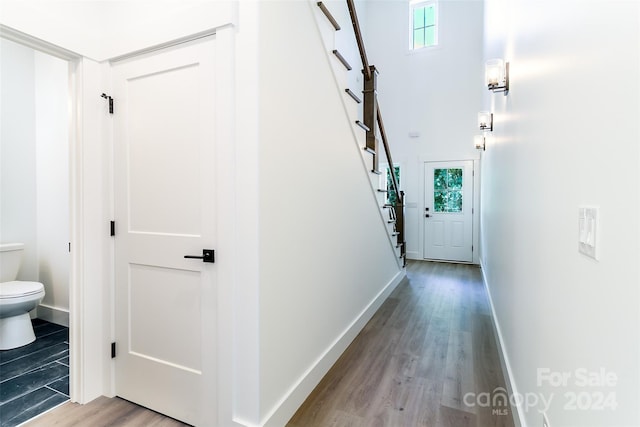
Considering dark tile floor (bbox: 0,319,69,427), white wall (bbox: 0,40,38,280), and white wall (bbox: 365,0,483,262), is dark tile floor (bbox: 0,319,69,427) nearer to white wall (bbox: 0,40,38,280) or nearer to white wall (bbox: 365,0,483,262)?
white wall (bbox: 0,40,38,280)

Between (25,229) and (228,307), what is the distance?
2.82 m

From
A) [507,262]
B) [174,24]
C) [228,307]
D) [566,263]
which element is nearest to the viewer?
[566,263]

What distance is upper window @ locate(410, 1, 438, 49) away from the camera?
19.7ft

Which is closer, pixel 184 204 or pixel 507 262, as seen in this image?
pixel 184 204

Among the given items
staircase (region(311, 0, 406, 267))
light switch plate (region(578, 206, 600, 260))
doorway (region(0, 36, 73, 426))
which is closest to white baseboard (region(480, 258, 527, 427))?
light switch plate (region(578, 206, 600, 260))

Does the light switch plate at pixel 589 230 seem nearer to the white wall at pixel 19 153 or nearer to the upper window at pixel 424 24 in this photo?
the white wall at pixel 19 153

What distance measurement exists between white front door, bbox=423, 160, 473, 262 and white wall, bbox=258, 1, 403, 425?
3.87 meters

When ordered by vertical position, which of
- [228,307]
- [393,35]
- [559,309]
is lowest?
[228,307]

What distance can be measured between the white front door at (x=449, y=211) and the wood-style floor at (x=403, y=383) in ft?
9.08

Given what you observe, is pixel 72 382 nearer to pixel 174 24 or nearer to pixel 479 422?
pixel 174 24

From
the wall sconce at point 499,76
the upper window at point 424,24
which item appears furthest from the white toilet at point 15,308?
the upper window at point 424,24

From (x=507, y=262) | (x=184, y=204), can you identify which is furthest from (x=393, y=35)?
(x=184, y=204)

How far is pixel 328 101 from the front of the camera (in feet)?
7.25

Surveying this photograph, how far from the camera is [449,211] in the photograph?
602 centimetres
